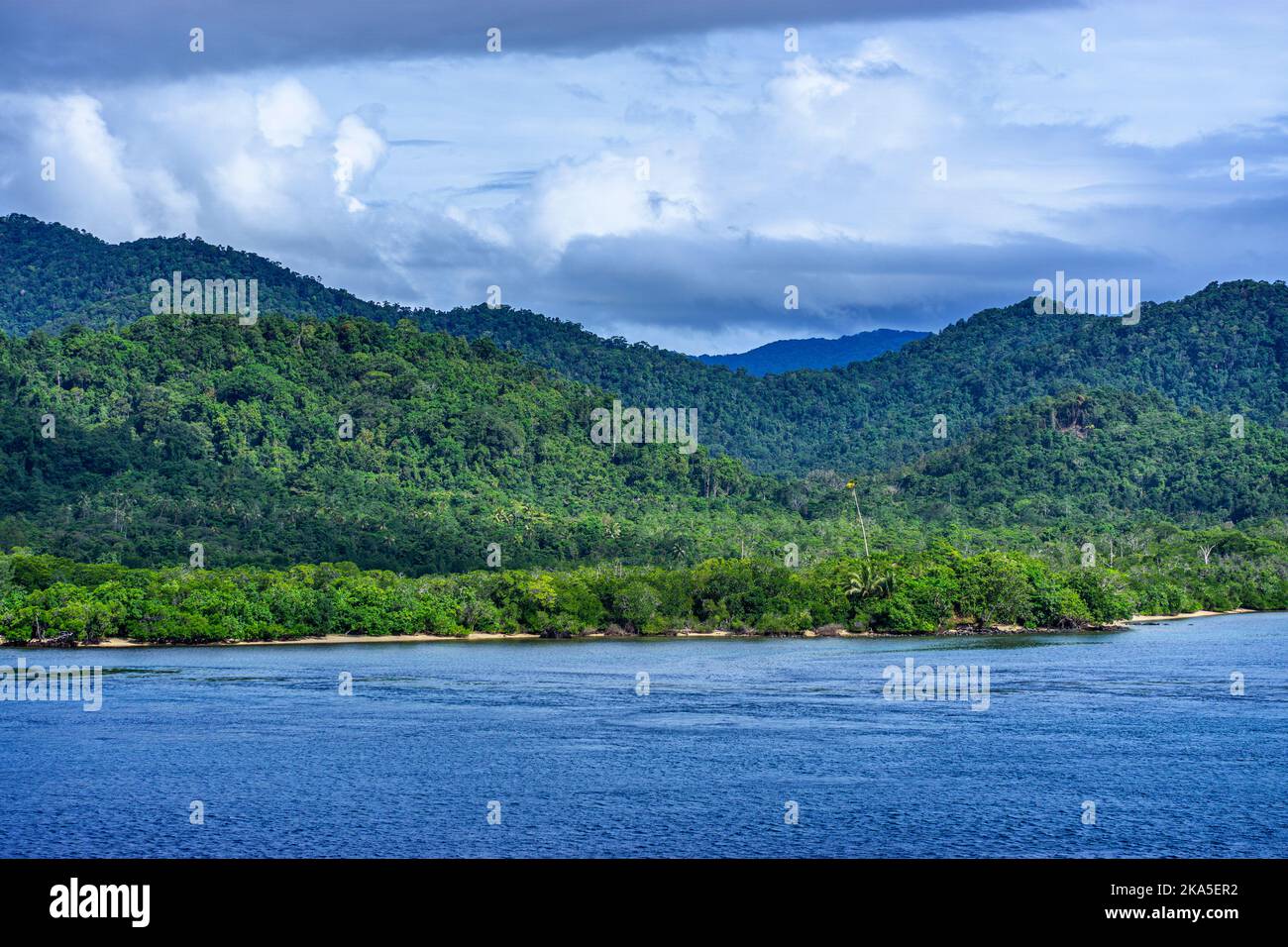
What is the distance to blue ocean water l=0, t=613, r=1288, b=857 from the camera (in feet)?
104

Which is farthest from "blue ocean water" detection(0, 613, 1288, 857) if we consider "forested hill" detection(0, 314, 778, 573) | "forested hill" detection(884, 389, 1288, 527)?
"forested hill" detection(884, 389, 1288, 527)

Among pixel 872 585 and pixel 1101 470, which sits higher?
pixel 1101 470

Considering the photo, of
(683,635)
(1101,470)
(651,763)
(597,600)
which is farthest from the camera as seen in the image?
(1101,470)

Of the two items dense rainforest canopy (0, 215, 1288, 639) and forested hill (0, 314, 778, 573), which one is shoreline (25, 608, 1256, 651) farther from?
forested hill (0, 314, 778, 573)

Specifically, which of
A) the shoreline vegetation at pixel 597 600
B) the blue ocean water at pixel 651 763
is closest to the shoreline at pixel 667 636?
the shoreline vegetation at pixel 597 600

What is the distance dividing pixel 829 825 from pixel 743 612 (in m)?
54.9

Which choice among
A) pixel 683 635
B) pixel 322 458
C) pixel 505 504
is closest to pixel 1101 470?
pixel 505 504

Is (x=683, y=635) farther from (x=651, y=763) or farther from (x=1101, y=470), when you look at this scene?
(x=1101, y=470)

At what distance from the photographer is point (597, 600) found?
284ft

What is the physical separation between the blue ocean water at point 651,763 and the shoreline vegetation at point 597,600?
15.0 meters

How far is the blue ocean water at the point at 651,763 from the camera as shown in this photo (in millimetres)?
31734

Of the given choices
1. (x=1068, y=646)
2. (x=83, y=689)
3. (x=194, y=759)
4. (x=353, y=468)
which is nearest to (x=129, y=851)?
(x=194, y=759)

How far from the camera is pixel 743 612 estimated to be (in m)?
87.2

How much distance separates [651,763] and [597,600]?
155 feet
